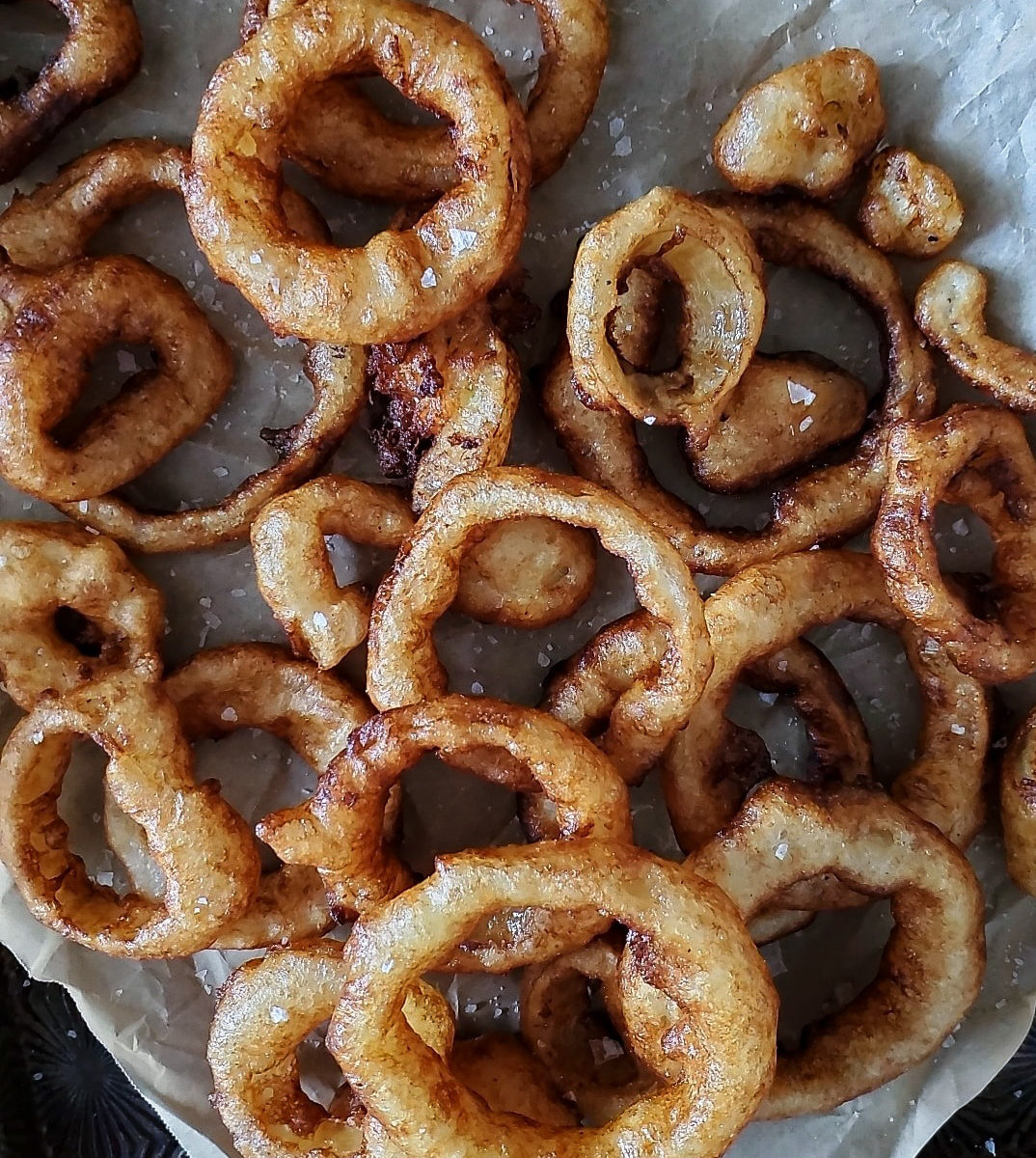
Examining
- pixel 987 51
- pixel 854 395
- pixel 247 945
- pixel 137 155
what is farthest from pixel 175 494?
pixel 987 51

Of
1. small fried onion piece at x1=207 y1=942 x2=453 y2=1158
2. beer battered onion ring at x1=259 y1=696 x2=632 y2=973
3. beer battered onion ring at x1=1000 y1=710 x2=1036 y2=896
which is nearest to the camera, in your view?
beer battered onion ring at x1=259 y1=696 x2=632 y2=973

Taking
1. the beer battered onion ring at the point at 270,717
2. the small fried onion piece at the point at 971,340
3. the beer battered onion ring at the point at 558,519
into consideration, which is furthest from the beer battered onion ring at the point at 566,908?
the small fried onion piece at the point at 971,340

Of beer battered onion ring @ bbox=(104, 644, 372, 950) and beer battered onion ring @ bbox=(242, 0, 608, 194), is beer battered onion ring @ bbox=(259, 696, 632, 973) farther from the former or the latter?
beer battered onion ring @ bbox=(242, 0, 608, 194)

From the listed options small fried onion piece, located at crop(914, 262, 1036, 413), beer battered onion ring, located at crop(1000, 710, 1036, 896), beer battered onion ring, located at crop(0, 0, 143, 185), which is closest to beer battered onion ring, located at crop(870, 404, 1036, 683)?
small fried onion piece, located at crop(914, 262, 1036, 413)

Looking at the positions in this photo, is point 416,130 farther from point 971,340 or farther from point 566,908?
point 566,908

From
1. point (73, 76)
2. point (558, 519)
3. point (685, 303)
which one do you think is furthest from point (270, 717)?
point (73, 76)

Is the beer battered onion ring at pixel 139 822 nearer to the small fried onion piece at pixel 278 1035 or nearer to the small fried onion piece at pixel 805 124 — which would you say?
the small fried onion piece at pixel 278 1035
